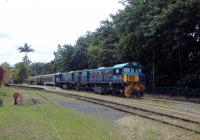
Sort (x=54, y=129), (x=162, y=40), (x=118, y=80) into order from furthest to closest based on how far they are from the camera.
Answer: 1. (x=162, y=40)
2. (x=118, y=80)
3. (x=54, y=129)

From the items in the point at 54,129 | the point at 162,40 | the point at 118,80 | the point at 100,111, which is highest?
the point at 162,40

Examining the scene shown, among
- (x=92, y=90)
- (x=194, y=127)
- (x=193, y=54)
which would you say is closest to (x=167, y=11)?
(x=193, y=54)

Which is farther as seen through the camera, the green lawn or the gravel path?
the gravel path

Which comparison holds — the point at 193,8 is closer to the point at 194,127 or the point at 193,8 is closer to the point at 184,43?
the point at 184,43

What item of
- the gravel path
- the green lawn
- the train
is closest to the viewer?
the green lawn

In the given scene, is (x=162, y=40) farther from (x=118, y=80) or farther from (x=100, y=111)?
(x=100, y=111)

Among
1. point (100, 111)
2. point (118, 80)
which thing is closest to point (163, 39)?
point (118, 80)

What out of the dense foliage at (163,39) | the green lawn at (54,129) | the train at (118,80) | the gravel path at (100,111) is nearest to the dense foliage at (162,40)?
the dense foliage at (163,39)

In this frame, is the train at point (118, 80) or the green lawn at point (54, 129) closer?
the green lawn at point (54, 129)

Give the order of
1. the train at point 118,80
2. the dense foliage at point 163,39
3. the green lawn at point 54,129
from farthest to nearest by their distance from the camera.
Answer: the train at point 118,80
the dense foliage at point 163,39
the green lawn at point 54,129

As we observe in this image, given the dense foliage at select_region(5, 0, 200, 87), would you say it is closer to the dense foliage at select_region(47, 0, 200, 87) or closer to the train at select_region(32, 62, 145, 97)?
the dense foliage at select_region(47, 0, 200, 87)

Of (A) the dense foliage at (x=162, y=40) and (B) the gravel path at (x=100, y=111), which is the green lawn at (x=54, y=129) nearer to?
(B) the gravel path at (x=100, y=111)

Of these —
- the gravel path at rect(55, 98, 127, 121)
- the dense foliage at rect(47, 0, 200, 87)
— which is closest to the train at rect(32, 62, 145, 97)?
the dense foliage at rect(47, 0, 200, 87)

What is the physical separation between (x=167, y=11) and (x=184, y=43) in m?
3.46
